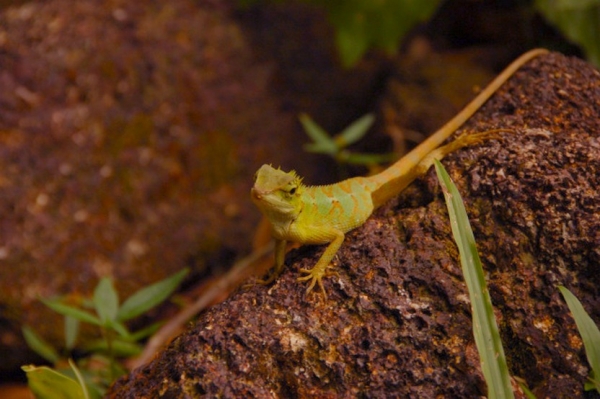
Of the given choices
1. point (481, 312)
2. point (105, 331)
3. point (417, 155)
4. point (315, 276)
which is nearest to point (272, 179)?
point (315, 276)

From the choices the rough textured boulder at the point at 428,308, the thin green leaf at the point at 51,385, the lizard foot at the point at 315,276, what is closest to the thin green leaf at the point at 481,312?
the rough textured boulder at the point at 428,308

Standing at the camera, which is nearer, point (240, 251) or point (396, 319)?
point (396, 319)

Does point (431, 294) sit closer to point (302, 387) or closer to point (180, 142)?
point (302, 387)

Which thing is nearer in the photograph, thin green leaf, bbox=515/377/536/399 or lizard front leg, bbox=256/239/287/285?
thin green leaf, bbox=515/377/536/399

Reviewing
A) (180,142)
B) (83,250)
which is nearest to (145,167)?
(180,142)

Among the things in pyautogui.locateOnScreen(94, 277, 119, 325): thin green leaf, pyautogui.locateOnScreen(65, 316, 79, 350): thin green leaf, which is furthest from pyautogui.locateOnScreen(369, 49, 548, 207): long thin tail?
pyautogui.locateOnScreen(65, 316, 79, 350): thin green leaf

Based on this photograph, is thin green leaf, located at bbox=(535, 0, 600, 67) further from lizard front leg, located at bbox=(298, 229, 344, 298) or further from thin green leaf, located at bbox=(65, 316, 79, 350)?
thin green leaf, located at bbox=(65, 316, 79, 350)
